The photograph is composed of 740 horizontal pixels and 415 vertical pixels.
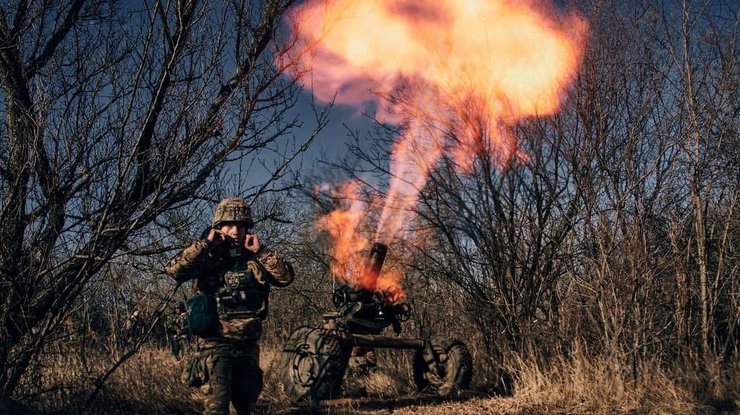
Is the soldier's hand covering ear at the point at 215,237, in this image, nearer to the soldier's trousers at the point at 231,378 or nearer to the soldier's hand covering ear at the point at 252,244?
the soldier's hand covering ear at the point at 252,244

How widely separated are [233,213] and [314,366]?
105 inches

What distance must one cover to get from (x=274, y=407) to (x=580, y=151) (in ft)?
17.7

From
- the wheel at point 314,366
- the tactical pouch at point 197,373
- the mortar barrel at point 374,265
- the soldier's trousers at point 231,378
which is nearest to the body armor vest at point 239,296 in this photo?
the soldier's trousers at point 231,378

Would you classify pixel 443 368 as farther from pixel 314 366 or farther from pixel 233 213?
pixel 233 213

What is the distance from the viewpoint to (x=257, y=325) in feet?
17.8

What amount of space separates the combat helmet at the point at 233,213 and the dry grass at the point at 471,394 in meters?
2.11

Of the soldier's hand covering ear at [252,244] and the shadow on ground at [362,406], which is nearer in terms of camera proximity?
the soldier's hand covering ear at [252,244]

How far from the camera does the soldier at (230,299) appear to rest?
5.16 metres

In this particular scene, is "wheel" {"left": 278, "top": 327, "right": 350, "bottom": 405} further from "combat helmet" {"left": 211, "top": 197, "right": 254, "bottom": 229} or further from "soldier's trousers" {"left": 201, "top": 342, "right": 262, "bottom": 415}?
"combat helmet" {"left": 211, "top": 197, "right": 254, "bottom": 229}

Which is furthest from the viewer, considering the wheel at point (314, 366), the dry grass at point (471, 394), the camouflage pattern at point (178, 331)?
the camouflage pattern at point (178, 331)

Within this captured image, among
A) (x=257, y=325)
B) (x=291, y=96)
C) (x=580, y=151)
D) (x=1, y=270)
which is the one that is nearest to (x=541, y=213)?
(x=580, y=151)

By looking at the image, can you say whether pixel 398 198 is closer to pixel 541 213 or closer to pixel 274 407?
pixel 541 213

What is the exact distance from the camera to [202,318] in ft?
17.0

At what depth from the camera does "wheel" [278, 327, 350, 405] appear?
23.6 ft
